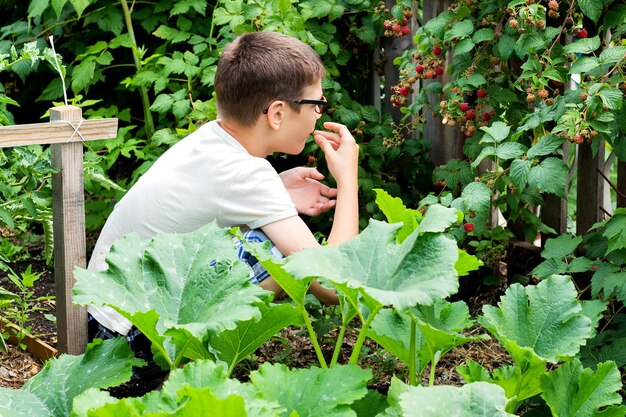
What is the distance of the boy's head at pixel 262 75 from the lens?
2617 millimetres

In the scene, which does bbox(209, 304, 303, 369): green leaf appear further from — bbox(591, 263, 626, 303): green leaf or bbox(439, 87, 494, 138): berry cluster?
bbox(439, 87, 494, 138): berry cluster

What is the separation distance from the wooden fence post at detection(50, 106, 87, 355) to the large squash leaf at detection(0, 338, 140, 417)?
78cm

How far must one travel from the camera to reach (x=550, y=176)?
8.69 ft

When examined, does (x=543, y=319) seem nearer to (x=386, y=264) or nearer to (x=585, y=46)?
(x=386, y=264)

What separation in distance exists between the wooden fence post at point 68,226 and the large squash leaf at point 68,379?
784mm

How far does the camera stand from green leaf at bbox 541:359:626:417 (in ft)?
5.90

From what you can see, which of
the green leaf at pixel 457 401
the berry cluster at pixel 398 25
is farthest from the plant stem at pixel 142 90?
the green leaf at pixel 457 401

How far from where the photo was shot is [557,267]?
9.22 ft

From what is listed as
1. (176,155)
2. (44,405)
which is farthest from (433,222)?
(176,155)

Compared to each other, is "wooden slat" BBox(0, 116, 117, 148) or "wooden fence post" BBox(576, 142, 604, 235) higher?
"wooden slat" BBox(0, 116, 117, 148)

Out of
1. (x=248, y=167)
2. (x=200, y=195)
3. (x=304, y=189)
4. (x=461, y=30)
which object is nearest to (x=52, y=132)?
(x=200, y=195)

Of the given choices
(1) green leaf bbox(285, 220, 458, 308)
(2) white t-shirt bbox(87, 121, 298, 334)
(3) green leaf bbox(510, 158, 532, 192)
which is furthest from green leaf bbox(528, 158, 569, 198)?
(1) green leaf bbox(285, 220, 458, 308)

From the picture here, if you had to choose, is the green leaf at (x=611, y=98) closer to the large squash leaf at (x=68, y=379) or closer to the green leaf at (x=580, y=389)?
the green leaf at (x=580, y=389)

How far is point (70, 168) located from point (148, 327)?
1.01m
